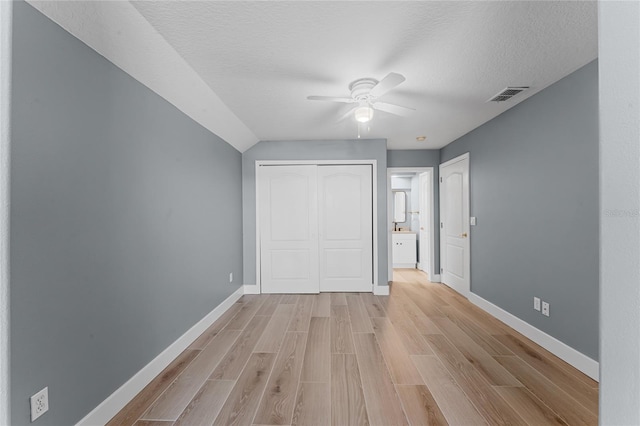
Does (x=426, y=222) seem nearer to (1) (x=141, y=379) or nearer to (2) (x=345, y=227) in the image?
(2) (x=345, y=227)

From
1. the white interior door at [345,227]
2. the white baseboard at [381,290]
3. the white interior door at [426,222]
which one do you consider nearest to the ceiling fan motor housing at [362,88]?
the white interior door at [345,227]

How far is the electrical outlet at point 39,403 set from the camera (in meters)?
1.24

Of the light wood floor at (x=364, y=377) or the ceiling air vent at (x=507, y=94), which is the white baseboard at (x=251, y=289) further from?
the ceiling air vent at (x=507, y=94)

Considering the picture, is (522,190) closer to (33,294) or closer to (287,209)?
(287,209)

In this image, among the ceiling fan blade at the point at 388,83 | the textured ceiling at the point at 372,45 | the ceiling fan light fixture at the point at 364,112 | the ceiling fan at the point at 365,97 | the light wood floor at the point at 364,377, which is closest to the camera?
the textured ceiling at the point at 372,45

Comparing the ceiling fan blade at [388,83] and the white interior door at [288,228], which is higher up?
the ceiling fan blade at [388,83]

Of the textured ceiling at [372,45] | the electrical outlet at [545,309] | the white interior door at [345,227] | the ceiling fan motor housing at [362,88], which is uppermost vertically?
the textured ceiling at [372,45]

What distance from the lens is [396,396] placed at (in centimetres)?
187

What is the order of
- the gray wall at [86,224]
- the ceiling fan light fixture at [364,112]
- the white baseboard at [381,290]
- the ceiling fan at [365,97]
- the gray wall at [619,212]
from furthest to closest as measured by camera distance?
the white baseboard at [381,290] → the ceiling fan light fixture at [364,112] → the ceiling fan at [365,97] → the gray wall at [86,224] → the gray wall at [619,212]

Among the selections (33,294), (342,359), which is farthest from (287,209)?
(33,294)

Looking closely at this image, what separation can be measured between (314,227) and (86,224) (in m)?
3.08

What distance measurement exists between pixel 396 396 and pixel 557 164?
2.37m

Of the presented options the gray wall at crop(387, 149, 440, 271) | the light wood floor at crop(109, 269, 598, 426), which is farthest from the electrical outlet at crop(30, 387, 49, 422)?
the gray wall at crop(387, 149, 440, 271)

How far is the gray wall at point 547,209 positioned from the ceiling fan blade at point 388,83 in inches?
58.4
